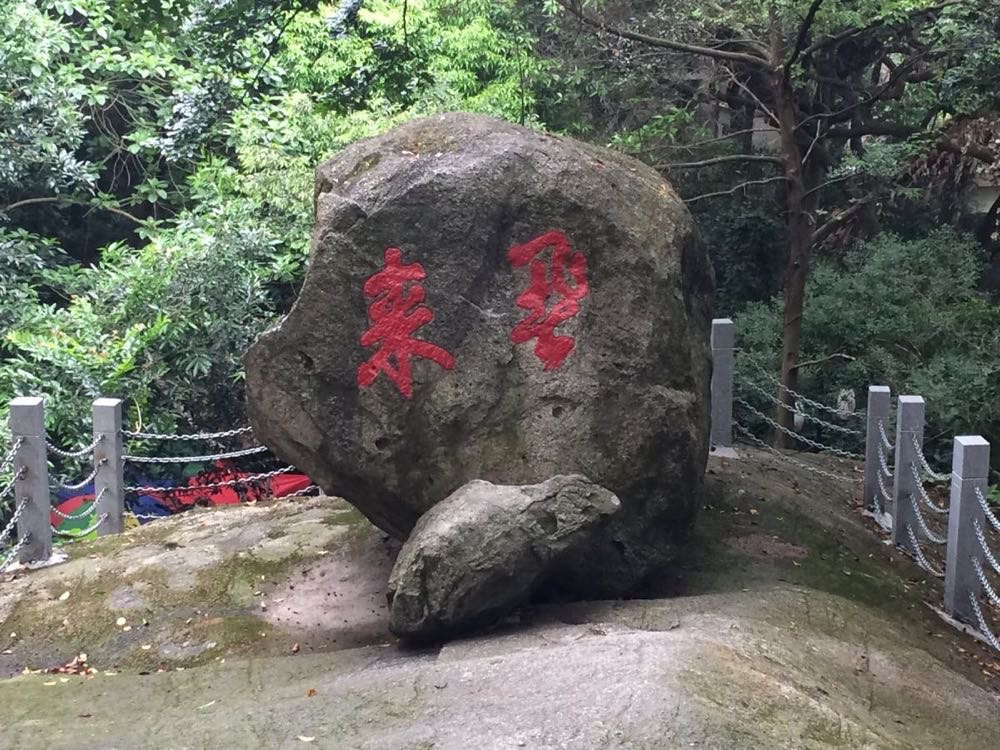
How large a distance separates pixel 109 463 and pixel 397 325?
9.24 feet

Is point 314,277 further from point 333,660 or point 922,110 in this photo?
point 922,110

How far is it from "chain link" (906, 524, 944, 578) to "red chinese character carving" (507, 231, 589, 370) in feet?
10.2

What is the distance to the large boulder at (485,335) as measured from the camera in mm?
4797

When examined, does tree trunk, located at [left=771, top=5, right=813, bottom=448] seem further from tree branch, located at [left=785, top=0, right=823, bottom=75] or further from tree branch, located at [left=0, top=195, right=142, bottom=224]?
tree branch, located at [left=0, top=195, right=142, bottom=224]

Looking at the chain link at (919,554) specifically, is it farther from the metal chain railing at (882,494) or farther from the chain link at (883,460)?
the chain link at (883,460)

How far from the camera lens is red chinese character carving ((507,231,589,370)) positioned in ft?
16.0

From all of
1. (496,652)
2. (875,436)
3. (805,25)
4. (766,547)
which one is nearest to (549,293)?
(496,652)

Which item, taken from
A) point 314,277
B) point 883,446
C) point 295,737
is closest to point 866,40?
point 883,446

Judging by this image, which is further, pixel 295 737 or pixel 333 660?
pixel 333 660

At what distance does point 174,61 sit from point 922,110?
28.0 feet

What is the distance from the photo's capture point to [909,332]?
11.0 m

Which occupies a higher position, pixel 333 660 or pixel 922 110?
pixel 922 110

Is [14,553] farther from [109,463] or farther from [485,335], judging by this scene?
[485,335]

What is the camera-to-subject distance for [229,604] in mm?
5383
